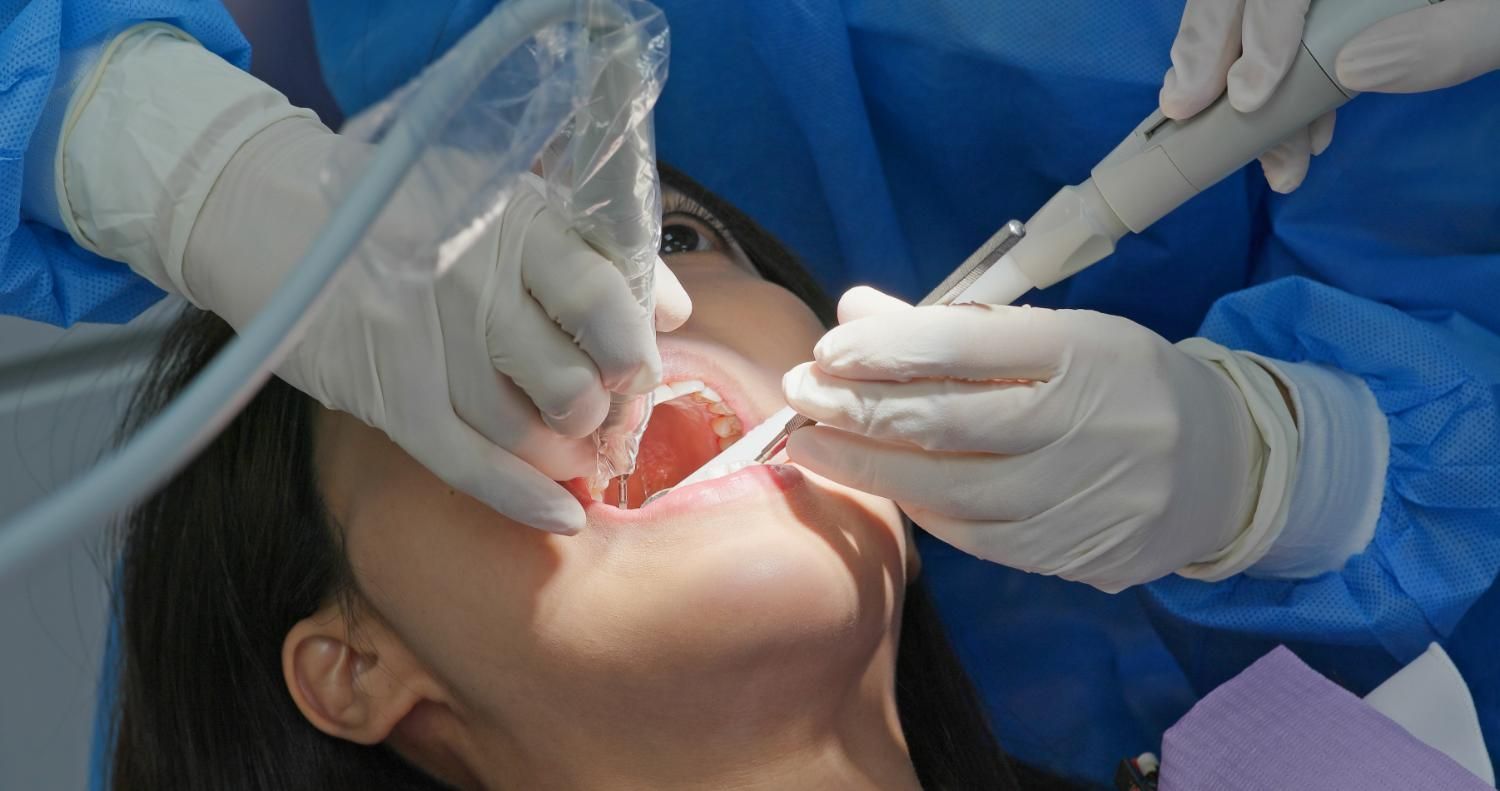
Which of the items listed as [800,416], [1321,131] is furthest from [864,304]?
[1321,131]

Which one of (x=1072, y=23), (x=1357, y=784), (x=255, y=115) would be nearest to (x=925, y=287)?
(x=1072, y=23)

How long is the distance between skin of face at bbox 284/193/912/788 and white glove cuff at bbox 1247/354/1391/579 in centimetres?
53

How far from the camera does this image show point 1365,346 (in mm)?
1628

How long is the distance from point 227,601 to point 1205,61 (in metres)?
1.26

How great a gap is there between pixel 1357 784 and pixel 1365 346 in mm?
563

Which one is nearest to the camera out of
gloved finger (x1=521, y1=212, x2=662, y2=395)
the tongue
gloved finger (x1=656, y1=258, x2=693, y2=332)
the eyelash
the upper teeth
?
gloved finger (x1=521, y1=212, x2=662, y2=395)

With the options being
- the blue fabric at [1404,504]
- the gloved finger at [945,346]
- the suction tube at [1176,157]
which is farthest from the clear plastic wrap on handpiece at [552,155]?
the blue fabric at [1404,504]

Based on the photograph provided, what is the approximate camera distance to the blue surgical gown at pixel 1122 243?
1587 millimetres

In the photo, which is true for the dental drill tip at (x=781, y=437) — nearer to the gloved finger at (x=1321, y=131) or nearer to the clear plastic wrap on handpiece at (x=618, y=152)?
the clear plastic wrap on handpiece at (x=618, y=152)

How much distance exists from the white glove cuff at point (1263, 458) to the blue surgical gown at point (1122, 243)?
144 mm

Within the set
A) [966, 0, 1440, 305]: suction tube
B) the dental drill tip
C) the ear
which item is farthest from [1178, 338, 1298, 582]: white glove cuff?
the ear

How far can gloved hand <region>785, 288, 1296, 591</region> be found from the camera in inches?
48.8

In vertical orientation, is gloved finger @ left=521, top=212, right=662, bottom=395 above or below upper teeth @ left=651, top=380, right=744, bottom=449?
above

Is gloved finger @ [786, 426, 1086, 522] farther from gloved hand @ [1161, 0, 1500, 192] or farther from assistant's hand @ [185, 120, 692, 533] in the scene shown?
gloved hand @ [1161, 0, 1500, 192]
